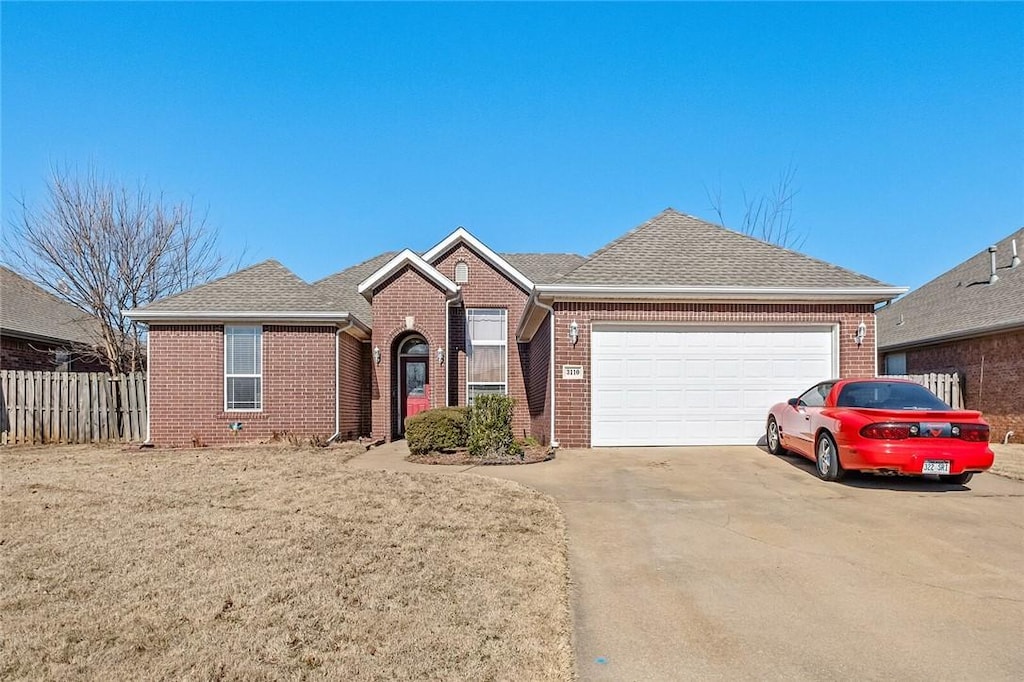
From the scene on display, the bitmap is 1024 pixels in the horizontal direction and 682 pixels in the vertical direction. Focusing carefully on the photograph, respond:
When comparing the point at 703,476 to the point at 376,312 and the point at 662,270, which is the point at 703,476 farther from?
the point at 376,312

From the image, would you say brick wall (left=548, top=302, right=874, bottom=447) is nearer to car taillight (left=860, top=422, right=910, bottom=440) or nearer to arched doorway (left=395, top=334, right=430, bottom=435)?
car taillight (left=860, top=422, right=910, bottom=440)

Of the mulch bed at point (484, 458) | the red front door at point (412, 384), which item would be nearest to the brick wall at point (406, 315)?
the red front door at point (412, 384)

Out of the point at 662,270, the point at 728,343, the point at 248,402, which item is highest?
the point at 662,270

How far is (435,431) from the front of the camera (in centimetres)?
1173

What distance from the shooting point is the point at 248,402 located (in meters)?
15.2

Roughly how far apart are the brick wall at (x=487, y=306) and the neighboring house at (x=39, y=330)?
1259 cm

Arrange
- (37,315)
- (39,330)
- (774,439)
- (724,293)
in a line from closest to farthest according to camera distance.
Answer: (774,439) → (724,293) → (39,330) → (37,315)

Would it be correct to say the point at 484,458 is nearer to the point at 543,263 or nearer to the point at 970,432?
the point at 970,432

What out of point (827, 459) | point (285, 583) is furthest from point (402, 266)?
point (285, 583)

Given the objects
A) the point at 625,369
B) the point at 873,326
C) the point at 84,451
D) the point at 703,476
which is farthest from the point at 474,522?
the point at 84,451

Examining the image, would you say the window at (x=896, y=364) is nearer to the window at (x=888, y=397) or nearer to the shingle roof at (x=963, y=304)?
the shingle roof at (x=963, y=304)

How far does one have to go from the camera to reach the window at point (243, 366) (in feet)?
49.6

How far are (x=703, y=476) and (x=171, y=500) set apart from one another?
23.0ft

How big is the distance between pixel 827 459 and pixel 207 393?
43.8 ft
